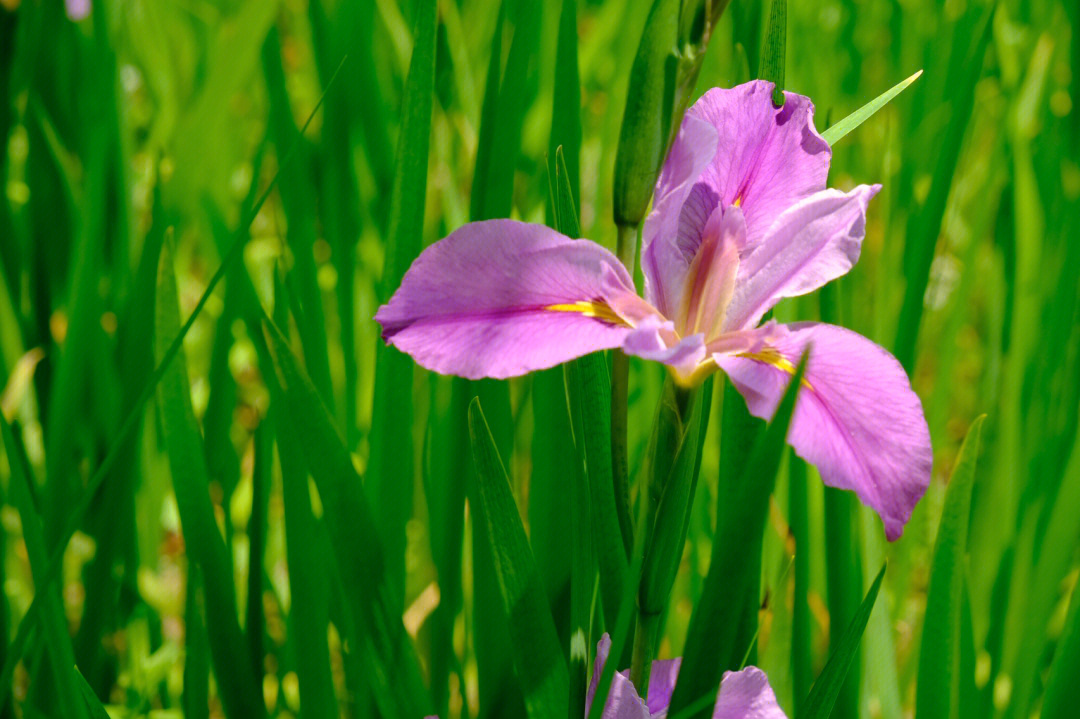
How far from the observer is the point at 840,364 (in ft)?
1.45

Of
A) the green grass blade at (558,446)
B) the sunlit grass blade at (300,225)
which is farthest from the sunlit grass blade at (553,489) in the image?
the sunlit grass blade at (300,225)

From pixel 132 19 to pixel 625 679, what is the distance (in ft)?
5.06

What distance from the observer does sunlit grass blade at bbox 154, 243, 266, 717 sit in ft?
2.25

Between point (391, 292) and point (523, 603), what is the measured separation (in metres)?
0.30

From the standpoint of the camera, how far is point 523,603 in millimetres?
523

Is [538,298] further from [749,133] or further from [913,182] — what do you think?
[913,182]

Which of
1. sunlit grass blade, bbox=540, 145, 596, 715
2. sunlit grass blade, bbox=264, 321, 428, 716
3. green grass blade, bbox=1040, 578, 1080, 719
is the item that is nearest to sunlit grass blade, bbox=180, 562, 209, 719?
sunlit grass blade, bbox=264, 321, 428, 716

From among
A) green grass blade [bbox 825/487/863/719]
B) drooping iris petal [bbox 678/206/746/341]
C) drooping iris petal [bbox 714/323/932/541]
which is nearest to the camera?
drooping iris petal [bbox 714/323/932/541]

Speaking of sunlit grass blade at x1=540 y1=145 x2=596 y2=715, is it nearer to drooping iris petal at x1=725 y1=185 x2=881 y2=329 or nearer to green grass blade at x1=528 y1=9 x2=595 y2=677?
green grass blade at x1=528 y1=9 x2=595 y2=677

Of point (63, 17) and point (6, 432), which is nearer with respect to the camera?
point (6, 432)

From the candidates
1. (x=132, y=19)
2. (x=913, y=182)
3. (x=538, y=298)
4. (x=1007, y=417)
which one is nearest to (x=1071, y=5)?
(x=913, y=182)

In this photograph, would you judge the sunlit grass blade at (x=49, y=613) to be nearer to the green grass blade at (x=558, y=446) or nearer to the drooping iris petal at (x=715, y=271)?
the green grass blade at (x=558, y=446)

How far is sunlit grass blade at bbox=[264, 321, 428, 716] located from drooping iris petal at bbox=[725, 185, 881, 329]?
0.92 feet

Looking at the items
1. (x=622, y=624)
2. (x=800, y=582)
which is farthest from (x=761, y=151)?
(x=800, y=582)
